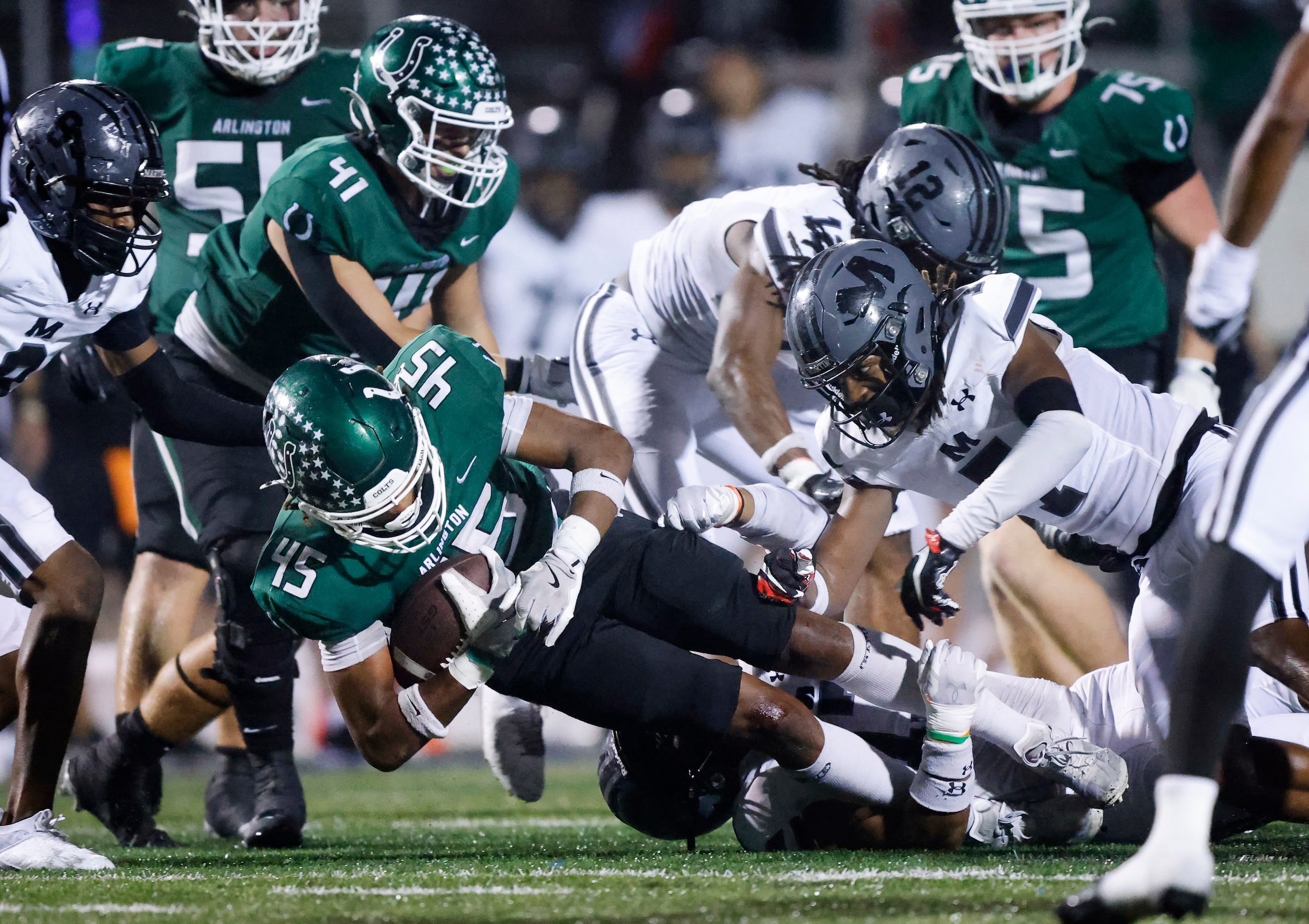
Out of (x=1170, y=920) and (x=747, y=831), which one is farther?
(x=747, y=831)

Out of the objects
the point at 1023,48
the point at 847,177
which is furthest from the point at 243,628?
the point at 1023,48

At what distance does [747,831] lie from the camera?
3350 millimetres

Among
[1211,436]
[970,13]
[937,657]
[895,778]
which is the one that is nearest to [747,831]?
[895,778]

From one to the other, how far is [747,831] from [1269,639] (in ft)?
3.67

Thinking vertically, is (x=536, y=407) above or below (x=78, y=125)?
below

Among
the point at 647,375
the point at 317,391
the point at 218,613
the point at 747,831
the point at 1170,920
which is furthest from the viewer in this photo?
the point at 647,375

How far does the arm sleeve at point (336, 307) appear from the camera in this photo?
3.74 metres

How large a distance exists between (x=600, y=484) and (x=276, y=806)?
132 cm

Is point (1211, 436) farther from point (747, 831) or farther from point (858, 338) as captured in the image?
point (747, 831)

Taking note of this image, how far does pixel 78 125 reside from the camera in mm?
3359

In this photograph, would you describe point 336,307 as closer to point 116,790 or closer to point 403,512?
point 403,512

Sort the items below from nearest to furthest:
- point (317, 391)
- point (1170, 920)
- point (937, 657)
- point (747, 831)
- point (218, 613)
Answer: point (1170, 920) → point (317, 391) → point (937, 657) → point (747, 831) → point (218, 613)

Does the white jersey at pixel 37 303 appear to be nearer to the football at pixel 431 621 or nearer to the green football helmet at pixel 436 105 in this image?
the green football helmet at pixel 436 105

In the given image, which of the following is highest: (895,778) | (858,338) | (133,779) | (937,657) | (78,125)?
(78,125)
